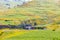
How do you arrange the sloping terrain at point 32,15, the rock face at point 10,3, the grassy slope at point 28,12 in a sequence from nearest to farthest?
1. the sloping terrain at point 32,15
2. the grassy slope at point 28,12
3. the rock face at point 10,3

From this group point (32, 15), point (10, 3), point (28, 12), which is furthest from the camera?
point (10, 3)

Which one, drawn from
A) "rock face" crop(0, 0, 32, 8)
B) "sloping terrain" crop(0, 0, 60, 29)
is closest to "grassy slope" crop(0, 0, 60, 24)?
"sloping terrain" crop(0, 0, 60, 29)

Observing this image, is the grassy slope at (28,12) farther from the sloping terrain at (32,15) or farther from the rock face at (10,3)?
the rock face at (10,3)

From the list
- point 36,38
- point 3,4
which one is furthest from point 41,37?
point 3,4

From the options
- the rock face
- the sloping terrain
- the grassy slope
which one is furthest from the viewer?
the rock face

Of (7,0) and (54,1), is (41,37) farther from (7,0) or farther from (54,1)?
(7,0)

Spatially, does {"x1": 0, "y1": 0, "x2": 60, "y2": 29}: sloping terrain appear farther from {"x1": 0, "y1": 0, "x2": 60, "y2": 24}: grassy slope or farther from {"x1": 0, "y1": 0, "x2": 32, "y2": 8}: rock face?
{"x1": 0, "y1": 0, "x2": 32, "y2": 8}: rock face

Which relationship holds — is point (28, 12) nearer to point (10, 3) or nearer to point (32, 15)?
point (32, 15)

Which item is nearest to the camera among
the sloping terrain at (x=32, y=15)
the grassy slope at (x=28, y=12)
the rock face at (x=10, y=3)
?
the sloping terrain at (x=32, y=15)

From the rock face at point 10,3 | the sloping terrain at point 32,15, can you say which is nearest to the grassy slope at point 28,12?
the sloping terrain at point 32,15

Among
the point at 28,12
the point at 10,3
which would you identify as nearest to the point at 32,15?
the point at 28,12

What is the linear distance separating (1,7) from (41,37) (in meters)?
55.9

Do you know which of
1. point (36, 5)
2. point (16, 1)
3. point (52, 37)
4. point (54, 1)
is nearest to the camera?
point (52, 37)

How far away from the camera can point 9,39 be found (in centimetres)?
1752
